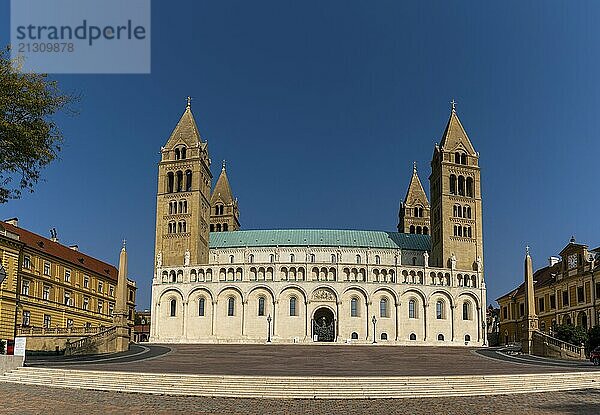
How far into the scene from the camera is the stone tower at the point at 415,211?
121 metres

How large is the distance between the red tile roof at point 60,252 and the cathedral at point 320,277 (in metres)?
8.01

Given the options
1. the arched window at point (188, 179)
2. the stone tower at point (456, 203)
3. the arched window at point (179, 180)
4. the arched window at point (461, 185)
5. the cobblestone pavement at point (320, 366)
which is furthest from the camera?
the arched window at point (179, 180)

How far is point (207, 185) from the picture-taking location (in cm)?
10594

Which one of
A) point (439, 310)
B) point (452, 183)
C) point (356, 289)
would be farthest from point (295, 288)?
point (452, 183)

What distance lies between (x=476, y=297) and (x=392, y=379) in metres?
70.3

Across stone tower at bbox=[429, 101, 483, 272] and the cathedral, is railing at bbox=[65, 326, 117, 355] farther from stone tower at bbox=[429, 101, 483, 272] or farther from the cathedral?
stone tower at bbox=[429, 101, 483, 272]

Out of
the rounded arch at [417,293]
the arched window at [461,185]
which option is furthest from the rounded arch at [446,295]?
the arched window at [461,185]

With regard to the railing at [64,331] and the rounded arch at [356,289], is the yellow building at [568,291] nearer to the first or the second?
the rounded arch at [356,289]

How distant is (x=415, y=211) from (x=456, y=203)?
81.5 ft

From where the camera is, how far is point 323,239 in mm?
103312

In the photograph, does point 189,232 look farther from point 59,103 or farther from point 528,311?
point 59,103

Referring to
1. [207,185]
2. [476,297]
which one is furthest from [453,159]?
[207,185]

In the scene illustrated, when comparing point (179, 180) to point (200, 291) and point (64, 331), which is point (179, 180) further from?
point (64, 331)

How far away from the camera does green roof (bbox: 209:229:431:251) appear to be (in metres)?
102
